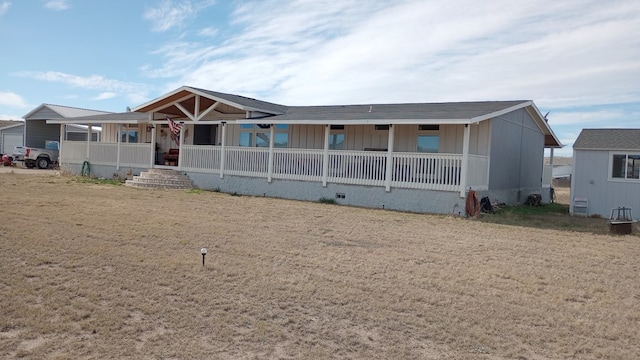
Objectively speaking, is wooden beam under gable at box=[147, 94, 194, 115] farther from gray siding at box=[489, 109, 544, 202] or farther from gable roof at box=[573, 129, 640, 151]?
gable roof at box=[573, 129, 640, 151]

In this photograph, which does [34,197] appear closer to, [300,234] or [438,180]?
[300,234]

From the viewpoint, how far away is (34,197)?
1285 cm

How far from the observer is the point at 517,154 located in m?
18.5

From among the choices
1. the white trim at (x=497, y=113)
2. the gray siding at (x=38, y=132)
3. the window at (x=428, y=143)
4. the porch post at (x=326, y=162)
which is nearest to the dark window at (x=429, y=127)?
the window at (x=428, y=143)

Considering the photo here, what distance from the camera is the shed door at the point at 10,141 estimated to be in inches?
1510

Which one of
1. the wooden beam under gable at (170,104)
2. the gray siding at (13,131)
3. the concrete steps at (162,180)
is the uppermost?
the wooden beam under gable at (170,104)

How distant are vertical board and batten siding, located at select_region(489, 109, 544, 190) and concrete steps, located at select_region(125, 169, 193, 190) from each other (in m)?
10.7

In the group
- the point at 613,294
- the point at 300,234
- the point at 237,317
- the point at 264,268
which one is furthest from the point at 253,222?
the point at 613,294

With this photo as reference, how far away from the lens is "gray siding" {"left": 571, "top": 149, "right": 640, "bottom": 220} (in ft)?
49.5

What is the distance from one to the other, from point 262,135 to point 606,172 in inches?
Answer: 460

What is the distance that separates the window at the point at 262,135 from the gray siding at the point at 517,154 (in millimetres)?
7380

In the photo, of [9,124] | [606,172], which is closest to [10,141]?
[9,124]

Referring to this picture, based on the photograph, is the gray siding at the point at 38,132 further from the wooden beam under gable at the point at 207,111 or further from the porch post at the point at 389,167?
the porch post at the point at 389,167

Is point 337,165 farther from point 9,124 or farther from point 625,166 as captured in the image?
point 9,124
